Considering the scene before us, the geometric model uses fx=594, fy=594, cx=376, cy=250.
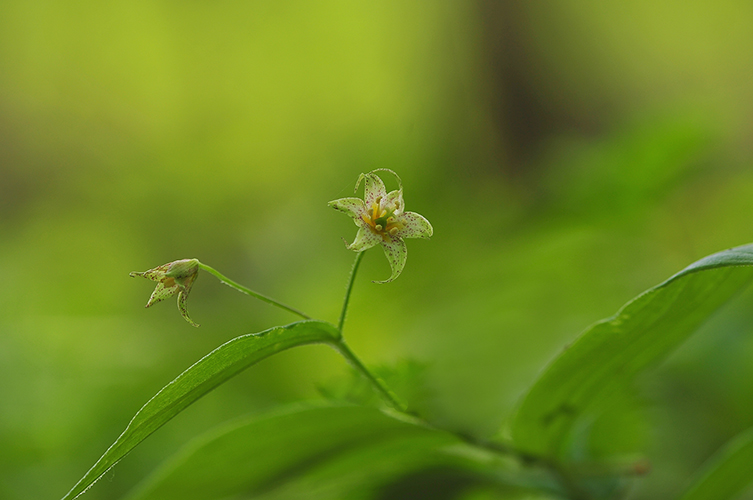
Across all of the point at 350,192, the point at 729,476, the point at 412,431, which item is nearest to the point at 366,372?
the point at 412,431

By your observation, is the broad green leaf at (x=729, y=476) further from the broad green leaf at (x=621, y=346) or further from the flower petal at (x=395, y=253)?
the flower petal at (x=395, y=253)

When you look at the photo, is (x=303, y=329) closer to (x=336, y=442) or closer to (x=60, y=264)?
(x=336, y=442)

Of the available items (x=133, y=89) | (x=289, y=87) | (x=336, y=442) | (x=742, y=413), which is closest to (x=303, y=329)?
(x=336, y=442)

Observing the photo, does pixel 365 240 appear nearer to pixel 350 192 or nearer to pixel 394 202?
pixel 394 202

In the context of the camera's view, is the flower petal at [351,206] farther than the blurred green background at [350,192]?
No

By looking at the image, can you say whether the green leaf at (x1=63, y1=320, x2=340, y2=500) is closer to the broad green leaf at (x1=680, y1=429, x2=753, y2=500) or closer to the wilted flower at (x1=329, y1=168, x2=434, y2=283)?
the wilted flower at (x1=329, y1=168, x2=434, y2=283)

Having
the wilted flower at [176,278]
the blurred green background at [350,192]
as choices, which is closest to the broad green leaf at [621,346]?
the blurred green background at [350,192]

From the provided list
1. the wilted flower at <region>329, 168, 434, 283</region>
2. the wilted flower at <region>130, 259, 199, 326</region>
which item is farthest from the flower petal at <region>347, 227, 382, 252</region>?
the wilted flower at <region>130, 259, 199, 326</region>
